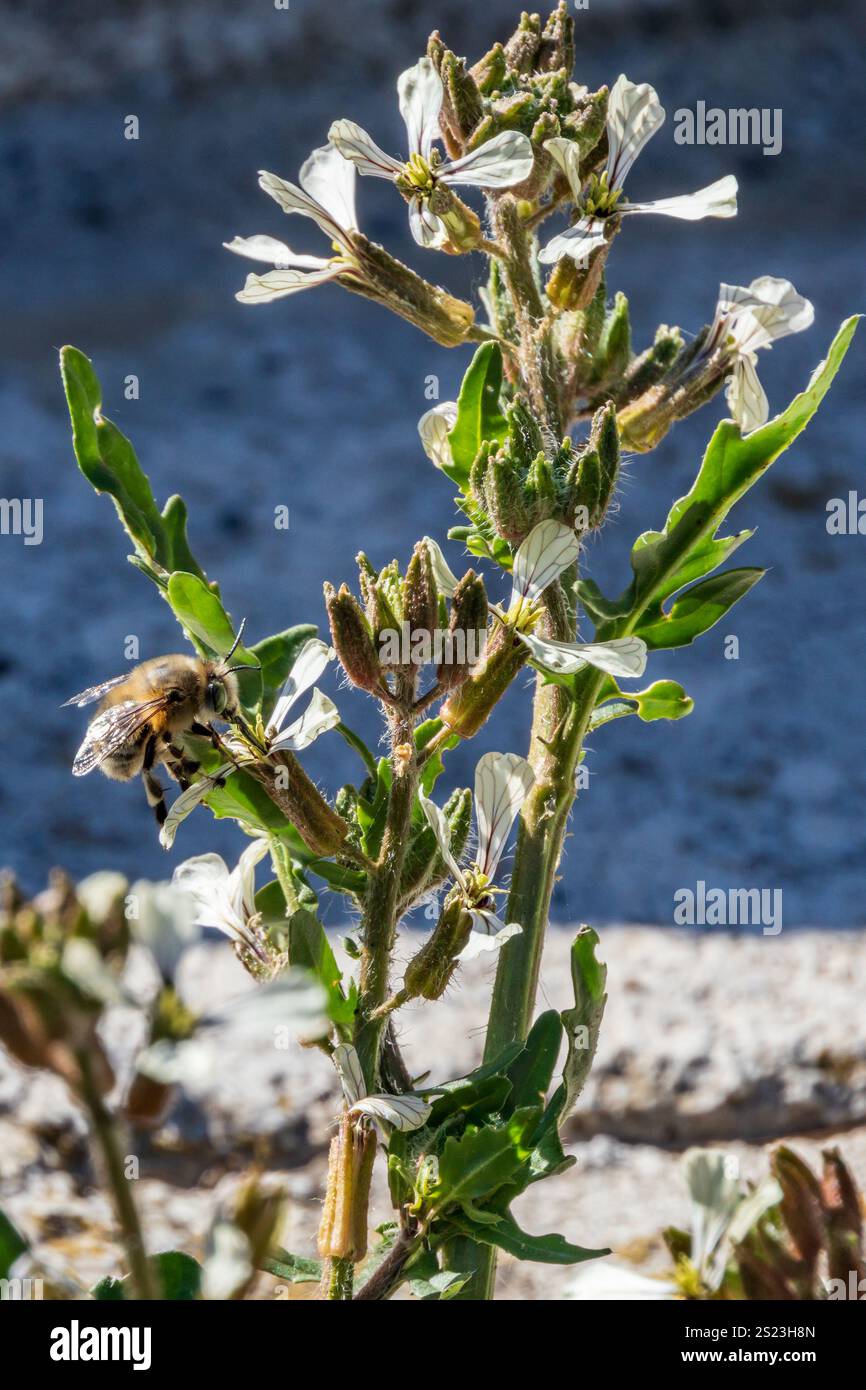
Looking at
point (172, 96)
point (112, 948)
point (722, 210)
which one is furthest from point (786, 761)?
point (172, 96)

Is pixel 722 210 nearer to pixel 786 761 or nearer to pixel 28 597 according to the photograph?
pixel 786 761

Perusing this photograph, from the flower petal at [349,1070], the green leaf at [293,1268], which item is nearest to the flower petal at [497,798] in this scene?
the flower petal at [349,1070]

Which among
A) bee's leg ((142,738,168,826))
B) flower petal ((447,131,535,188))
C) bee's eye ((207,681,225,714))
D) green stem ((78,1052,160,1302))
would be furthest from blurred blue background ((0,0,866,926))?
green stem ((78,1052,160,1302))

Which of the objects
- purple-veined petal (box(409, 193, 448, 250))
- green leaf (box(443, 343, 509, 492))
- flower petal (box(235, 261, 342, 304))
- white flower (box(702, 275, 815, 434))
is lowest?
green leaf (box(443, 343, 509, 492))

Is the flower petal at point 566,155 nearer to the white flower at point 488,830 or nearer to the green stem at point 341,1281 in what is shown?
the white flower at point 488,830

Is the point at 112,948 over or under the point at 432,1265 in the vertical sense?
over

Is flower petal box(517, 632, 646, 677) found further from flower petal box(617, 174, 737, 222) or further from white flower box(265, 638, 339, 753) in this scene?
flower petal box(617, 174, 737, 222)
